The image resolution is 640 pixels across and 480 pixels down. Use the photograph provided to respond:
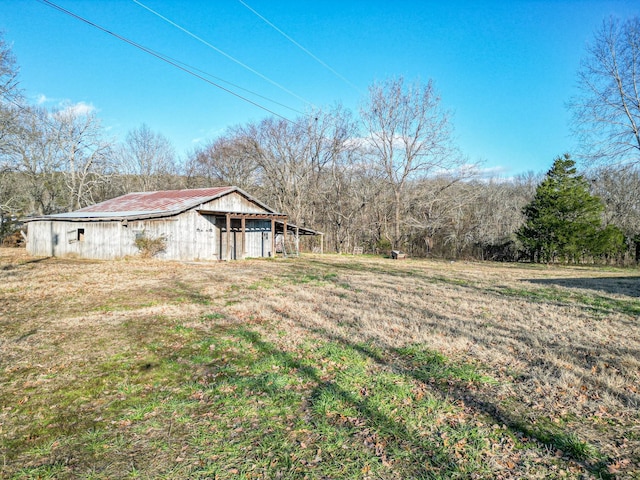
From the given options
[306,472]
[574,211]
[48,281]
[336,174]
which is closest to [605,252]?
[574,211]

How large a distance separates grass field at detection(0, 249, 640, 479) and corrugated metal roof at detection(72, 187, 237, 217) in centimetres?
1353

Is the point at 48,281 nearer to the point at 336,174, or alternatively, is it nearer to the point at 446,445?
the point at 446,445

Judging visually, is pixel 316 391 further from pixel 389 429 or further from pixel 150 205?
pixel 150 205

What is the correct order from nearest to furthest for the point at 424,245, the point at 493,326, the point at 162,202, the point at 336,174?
the point at 493,326 < the point at 162,202 < the point at 424,245 < the point at 336,174

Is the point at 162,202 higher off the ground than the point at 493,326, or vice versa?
the point at 162,202

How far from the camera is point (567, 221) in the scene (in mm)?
23484

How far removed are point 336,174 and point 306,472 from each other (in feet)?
110

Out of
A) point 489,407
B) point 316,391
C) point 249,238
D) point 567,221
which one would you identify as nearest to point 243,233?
point 249,238

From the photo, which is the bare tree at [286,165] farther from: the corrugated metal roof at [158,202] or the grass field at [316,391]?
the grass field at [316,391]

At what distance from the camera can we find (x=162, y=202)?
23.0 metres

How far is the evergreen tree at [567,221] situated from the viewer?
912 inches

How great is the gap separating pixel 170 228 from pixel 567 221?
2496cm

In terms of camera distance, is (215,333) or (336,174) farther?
(336,174)

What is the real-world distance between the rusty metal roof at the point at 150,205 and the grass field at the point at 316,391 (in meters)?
12.7
